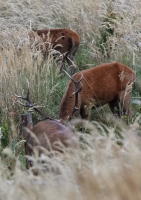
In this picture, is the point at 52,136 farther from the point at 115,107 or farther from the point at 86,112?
the point at 115,107

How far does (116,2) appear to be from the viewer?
1251 centimetres

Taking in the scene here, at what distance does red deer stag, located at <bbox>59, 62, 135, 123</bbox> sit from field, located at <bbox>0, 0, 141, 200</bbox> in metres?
0.19

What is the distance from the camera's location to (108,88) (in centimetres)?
893

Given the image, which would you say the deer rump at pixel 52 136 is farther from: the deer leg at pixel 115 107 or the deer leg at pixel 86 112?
the deer leg at pixel 115 107

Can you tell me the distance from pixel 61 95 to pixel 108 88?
3.16 feet

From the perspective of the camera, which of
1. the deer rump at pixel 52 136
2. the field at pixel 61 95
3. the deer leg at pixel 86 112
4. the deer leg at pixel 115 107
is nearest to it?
the field at pixel 61 95

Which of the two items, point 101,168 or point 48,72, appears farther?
point 48,72

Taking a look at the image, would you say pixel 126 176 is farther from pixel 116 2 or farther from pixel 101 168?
pixel 116 2

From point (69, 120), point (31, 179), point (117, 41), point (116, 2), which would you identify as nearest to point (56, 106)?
point (69, 120)

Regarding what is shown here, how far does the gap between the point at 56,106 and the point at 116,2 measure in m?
3.88

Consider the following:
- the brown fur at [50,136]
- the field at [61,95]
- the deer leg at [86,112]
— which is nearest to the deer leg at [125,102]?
the field at [61,95]

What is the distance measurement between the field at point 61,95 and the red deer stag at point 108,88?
19 centimetres

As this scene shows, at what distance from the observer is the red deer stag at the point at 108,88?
875 cm

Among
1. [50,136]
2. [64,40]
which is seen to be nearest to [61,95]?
[64,40]
